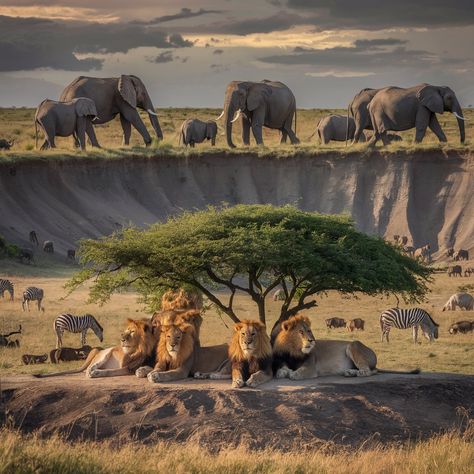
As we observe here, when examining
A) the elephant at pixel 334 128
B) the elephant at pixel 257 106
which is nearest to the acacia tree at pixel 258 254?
the elephant at pixel 257 106

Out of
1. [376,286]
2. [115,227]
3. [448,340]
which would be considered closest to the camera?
[376,286]

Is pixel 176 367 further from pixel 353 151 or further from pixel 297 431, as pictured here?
pixel 353 151

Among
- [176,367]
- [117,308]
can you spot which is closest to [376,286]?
[176,367]

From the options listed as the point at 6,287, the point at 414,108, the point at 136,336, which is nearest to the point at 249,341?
the point at 136,336

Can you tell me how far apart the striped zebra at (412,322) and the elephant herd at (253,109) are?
27.9 m

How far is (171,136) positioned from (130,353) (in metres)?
67.9

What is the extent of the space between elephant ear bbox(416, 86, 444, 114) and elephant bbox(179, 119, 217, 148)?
13722mm

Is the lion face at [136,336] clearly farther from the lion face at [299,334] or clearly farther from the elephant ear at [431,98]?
the elephant ear at [431,98]

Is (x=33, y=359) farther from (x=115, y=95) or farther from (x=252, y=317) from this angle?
(x=115, y=95)

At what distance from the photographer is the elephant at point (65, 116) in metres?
58.4

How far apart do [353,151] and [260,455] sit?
47342mm

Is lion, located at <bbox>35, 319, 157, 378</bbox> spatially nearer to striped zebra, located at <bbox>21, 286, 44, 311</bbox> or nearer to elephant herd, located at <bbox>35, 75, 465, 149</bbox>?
striped zebra, located at <bbox>21, 286, 44, 311</bbox>

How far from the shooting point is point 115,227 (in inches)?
2226

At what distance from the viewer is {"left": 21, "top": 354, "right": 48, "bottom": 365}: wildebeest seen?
87.1ft
